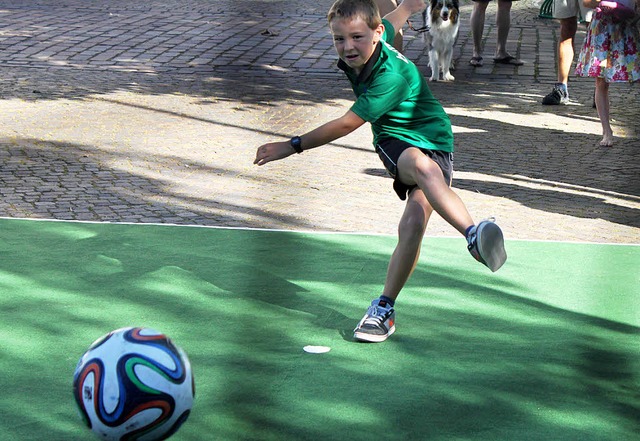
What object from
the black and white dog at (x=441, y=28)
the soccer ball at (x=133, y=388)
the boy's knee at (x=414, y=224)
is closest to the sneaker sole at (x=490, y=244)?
the boy's knee at (x=414, y=224)

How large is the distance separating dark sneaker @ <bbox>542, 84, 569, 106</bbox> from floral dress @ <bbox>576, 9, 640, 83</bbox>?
6.93 ft

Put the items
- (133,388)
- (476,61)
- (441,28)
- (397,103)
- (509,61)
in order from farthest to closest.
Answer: (509,61)
(476,61)
(441,28)
(397,103)
(133,388)

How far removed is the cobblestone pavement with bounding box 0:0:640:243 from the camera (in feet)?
23.2

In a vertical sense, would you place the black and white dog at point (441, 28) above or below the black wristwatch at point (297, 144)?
below

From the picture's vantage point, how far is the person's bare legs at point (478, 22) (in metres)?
12.5

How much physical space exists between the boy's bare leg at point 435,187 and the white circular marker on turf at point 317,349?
0.79 meters

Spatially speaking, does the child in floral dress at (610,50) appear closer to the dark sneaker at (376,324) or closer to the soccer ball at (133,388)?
the dark sneaker at (376,324)

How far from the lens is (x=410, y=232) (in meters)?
4.55

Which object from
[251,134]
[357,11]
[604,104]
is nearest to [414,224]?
[357,11]

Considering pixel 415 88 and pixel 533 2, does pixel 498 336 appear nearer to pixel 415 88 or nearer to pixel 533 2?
pixel 415 88

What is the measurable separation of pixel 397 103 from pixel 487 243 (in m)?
0.77

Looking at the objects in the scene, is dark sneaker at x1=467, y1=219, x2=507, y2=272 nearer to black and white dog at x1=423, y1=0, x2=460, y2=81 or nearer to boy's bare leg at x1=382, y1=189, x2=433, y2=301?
boy's bare leg at x1=382, y1=189, x2=433, y2=301

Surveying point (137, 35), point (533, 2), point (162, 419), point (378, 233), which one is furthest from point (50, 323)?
point (533, 2)

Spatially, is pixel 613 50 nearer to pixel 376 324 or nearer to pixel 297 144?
pixel 376 324
